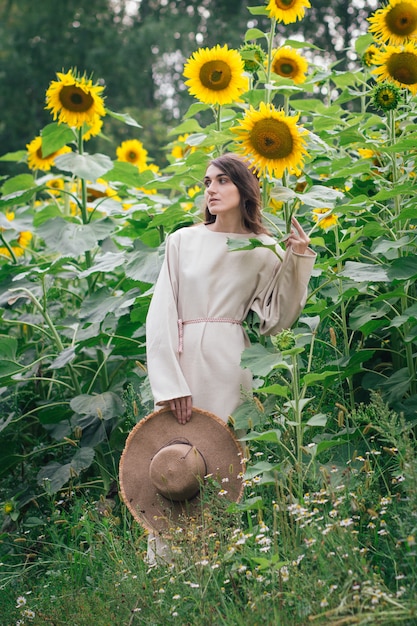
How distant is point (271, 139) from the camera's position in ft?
10.2

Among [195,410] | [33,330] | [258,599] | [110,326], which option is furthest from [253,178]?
[33,330]

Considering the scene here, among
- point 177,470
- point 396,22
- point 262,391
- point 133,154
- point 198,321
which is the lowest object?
point 177,470

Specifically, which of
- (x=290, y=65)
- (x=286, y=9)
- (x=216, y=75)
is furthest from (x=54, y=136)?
(x=286, y=9)

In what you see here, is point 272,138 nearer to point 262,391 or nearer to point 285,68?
point 262,391

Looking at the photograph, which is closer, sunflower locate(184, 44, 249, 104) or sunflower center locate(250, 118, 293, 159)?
sunflower center locate(250, 118, 293, 159)

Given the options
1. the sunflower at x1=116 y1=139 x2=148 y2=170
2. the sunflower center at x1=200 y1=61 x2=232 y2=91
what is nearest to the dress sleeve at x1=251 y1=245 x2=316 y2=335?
the sunflower center at x1=200 y1=61 x2=232 y2=91

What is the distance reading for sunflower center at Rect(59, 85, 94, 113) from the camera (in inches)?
166

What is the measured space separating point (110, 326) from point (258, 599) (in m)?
1.99

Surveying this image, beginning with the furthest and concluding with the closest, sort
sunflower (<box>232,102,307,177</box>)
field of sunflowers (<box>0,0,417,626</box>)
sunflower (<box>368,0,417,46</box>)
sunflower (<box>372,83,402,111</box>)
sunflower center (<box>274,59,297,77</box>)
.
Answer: sunflower center (<box>274,59,297,77</box>) < sunflower (<box>368,0,417,46</box>) < sunflower (<box>372,83,402,111</box>) < sunflower (<box>232,102,307,177</box>) < field of sunflowers (<box>0,0,417,626</box>)

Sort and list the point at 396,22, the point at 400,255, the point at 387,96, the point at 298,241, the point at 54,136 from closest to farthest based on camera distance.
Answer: the point at 298,241 → the point at 387,96 → the point at 400,255 → the point at 396,22 → the point at 54,136

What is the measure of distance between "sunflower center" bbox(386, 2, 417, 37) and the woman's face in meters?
0.99

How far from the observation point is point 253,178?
3.44 metres

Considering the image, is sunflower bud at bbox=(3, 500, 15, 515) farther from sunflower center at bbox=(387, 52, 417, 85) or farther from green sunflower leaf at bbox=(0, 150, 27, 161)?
sunflower center at bbox=(387, 52, 417, 85)

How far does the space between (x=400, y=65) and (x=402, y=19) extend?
260mm
